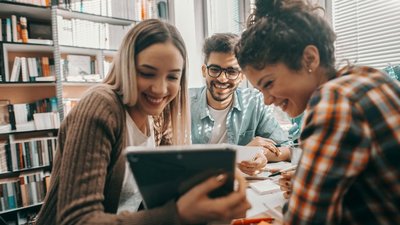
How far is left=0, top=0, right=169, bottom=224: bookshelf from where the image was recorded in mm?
2767

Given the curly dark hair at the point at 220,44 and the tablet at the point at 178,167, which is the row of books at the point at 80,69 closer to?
the curly dark hair at the point at 220,44

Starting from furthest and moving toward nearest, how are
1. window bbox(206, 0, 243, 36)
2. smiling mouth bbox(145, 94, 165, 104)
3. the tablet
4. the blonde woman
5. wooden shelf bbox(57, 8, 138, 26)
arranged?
window bbox(206, 0, 243, 36) → wooden shelf bbox(57, 8, 138, 26) → smiling mouth bbox(145, 94, 165, 104) → the blonde woman → the tablet

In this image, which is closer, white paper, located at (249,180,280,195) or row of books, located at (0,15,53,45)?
white paper, located at (249,180,280,195)

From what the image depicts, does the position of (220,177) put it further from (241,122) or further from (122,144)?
(241,122)

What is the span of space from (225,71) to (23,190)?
2285 millimetres

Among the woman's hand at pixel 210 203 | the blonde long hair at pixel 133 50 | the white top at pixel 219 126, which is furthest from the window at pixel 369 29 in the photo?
the woman's hand at pixel 210 203

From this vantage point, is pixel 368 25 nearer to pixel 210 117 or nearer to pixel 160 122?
pixel 210 117

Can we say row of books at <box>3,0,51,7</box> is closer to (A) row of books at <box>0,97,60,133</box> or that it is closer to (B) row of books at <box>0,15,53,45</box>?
(B) row of books at <box>0,15,53,45</box>

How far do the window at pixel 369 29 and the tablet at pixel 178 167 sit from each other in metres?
1.63

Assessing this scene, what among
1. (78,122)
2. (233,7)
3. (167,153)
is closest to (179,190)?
(167,153)

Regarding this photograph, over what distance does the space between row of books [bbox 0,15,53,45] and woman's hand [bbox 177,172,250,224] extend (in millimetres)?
2784

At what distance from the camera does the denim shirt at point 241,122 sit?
2.18m

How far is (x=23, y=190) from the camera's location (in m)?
2.83

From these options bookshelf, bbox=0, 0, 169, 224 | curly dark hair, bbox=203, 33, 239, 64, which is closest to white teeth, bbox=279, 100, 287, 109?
curly dark hair, bbox=203, 33, 239, 64
